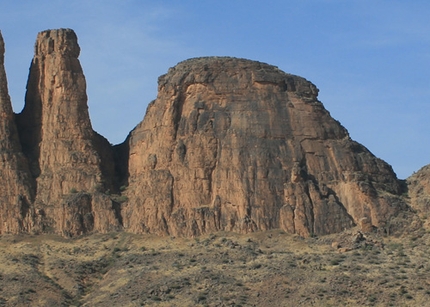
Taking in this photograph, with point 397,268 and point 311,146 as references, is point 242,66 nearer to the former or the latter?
point 311,146

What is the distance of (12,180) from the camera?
149250mm

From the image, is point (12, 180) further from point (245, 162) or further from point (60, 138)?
point (245, 162)

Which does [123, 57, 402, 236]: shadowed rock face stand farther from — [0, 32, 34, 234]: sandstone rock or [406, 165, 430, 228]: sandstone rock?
[0, 32, 34, 234]: sandstone rock

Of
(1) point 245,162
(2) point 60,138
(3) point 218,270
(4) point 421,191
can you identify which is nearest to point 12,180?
(2) point 60,138

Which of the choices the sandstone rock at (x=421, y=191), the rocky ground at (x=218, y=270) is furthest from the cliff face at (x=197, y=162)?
the rocky ground at (x=218, y=270)

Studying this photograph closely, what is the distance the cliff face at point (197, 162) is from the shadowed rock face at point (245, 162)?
0.27 feet

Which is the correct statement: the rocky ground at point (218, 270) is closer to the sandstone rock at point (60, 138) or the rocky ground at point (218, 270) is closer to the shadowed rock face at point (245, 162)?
the shadowed rock face at point (245, 162)

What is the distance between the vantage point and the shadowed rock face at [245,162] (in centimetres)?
14488

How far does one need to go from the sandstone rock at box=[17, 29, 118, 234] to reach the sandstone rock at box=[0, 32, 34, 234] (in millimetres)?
1055

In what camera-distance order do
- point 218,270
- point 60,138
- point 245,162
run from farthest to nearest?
1. point 60,138
2. point 245,162
3. point 218,270

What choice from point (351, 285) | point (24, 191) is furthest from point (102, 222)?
point (351, 285)

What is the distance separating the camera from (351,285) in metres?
132

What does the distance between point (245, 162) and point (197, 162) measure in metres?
3.92

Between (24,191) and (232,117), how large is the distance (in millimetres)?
18102
